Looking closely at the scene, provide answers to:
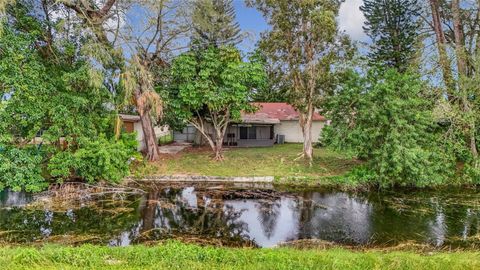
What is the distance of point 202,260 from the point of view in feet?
19.0

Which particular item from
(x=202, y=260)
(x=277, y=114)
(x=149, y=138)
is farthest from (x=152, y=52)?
(x=202, y=260)

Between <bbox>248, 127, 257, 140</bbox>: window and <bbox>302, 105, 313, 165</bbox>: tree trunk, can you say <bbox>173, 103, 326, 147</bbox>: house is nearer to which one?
<bbox>248, 127, 257, 140</bbox>: window

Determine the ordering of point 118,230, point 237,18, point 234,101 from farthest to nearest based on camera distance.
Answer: point 237,18
point 234,101
point 118,230

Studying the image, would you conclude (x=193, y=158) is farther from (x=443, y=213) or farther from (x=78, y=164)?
(x=443, y=213)

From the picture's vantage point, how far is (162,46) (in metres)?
17.1

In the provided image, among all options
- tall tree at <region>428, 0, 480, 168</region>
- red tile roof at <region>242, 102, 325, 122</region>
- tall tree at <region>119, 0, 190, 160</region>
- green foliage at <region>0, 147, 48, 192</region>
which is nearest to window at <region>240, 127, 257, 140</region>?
red tile roof at <region>242, 102, 325, 122</region>

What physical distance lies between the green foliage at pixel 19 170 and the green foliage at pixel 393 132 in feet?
40.0

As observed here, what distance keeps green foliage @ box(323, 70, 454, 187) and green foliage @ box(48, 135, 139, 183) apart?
31.3ft

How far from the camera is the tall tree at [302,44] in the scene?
16109 mm

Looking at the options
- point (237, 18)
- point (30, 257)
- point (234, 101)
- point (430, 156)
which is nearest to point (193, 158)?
point (234, 101)

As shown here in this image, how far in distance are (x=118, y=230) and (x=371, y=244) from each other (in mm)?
6539

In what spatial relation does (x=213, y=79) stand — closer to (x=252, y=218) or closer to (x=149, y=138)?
(x=149, y=138)

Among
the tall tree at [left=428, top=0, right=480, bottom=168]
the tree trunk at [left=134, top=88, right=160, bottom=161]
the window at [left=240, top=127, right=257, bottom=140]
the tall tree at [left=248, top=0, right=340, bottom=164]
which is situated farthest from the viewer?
the window at [left=240, top=127, right=257, bottom=140]

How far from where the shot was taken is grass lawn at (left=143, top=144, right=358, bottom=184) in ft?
52.0
